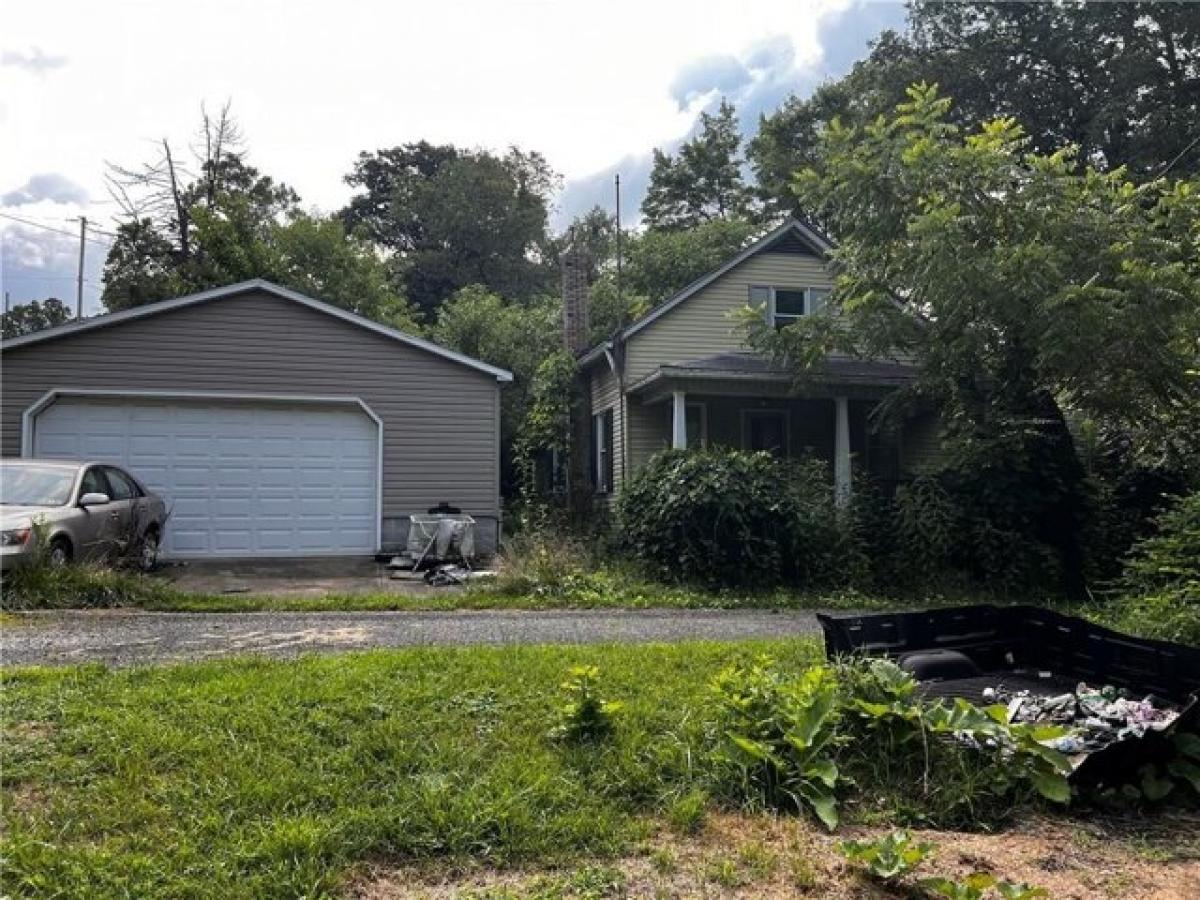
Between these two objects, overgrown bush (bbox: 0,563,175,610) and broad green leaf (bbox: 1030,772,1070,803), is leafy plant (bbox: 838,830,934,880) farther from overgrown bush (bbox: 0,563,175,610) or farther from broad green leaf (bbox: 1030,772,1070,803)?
overgrown bush (bbox: 0,563,175,610)

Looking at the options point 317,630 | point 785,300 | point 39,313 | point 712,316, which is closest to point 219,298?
point 317,630

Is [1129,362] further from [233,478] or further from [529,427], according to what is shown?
[233,478]

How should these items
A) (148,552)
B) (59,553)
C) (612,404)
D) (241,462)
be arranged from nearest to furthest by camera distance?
(59,553)
(148,552)
(241,462)
(612,404)

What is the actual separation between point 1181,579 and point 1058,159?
671 centimetres

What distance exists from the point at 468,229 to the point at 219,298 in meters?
26.8

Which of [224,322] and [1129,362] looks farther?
[224,322]

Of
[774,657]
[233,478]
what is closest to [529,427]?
[233,478]

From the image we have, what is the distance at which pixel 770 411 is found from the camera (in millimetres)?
17125

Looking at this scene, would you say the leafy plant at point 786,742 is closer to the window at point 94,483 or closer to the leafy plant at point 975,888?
the leafy plant at point 975,888

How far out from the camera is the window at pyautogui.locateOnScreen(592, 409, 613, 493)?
674 inches

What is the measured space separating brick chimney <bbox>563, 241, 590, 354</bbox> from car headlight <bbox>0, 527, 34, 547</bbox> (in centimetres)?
1202

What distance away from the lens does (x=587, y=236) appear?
4125 centimetres

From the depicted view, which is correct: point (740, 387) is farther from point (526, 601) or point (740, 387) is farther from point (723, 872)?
point (723, 872)

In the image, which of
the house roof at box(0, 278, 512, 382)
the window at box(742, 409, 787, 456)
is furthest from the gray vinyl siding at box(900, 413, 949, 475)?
the house roof at box(0, 278, 512, 382)
